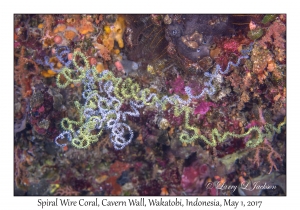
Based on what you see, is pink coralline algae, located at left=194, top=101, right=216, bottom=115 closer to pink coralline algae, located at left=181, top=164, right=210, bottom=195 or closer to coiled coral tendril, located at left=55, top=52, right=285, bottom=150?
coiled coral tendril, located at left=55, top=52, right=285, bottom=150

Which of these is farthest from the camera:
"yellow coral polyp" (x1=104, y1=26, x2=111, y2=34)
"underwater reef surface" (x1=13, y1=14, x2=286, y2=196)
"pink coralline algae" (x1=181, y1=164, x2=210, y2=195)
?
"pink coralline algae" (x1=181, y1=164, x2=210, y2=195)

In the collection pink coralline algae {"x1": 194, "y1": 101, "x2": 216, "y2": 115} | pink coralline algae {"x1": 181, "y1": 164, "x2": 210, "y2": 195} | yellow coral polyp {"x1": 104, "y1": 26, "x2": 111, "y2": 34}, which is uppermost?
yellow coral polyp {"x1": 104, "y1": 26, "x2": 111, "y2": 34}

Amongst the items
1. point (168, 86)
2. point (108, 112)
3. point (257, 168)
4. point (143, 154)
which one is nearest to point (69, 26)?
point (108, 112)

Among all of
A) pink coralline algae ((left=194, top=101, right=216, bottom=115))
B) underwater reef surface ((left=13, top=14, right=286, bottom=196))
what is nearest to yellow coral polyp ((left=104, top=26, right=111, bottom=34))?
underwater reef surface ((left=13, top=14, right=286, bottom=196))

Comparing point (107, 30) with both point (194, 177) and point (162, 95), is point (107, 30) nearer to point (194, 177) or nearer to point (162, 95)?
point (162, 95)

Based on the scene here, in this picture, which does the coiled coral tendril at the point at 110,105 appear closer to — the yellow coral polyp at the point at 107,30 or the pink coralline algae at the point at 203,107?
the pink coralline algae at the point at 203,107

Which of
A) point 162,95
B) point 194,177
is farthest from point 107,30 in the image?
point 194,177

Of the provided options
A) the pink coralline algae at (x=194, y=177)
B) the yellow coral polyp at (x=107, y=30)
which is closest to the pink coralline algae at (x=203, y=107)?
the pink coralline algae at (x=194, y=177)
